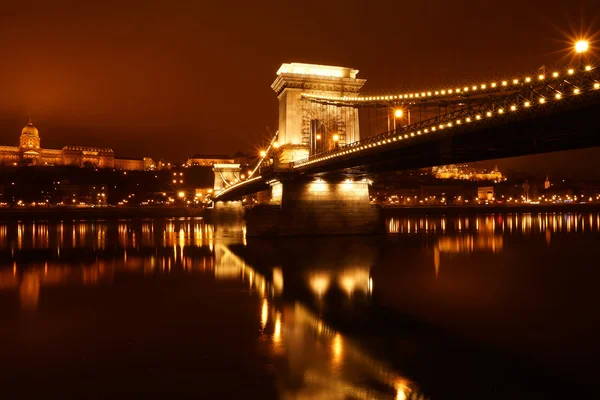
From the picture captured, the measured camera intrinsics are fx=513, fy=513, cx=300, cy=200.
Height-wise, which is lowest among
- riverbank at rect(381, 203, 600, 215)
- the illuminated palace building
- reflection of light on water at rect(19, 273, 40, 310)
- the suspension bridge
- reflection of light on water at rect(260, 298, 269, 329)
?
reflection of light on water at rect(260, 298, 269, 329)

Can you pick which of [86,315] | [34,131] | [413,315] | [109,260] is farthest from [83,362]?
[34,131]

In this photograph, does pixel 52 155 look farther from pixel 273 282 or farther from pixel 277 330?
pixel 277 330

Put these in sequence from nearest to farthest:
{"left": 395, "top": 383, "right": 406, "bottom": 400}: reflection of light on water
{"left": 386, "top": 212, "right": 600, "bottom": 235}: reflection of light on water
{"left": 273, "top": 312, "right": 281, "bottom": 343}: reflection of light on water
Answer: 1. {"left": 395, "top": 383, "right": 406, "bottom": 400}: reflection of light on water
2. {"left": 273, "top": 312, "right": 281, "bottom": 343}: reflection of light on water
3. {"left": 386, "top": 212, "right": 600, "bottom": 235}: reflection of light on water

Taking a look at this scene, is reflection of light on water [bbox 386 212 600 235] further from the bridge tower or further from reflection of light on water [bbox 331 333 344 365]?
reflection of light on water [bbox 331 333 344 365]

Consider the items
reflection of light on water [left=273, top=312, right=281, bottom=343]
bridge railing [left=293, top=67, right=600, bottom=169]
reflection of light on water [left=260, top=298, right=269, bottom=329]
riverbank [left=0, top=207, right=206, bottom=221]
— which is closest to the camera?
reflection of light on water [left=273, top=312, right=281, bottom=343]

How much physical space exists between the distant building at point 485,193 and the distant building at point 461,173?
11.0 m

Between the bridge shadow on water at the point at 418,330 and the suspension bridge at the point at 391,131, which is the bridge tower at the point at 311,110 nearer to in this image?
the suspension bridge at the point at 391,131

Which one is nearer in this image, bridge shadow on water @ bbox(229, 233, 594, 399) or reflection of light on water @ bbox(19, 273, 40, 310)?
bridge shadow on water @ bbox(229, 233, 594, 399)

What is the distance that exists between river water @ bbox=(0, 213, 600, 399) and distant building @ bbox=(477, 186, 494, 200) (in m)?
105

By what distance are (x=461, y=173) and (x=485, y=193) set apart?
30.2 meters

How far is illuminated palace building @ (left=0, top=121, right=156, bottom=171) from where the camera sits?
14562 cm

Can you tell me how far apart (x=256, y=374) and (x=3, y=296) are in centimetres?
1034

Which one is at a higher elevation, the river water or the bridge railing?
the bridge railing

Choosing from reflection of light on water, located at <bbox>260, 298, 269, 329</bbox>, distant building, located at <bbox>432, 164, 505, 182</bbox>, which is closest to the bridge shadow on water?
reflection of light on water, located at <bbox>260, 298, 269, 329</bbox>
